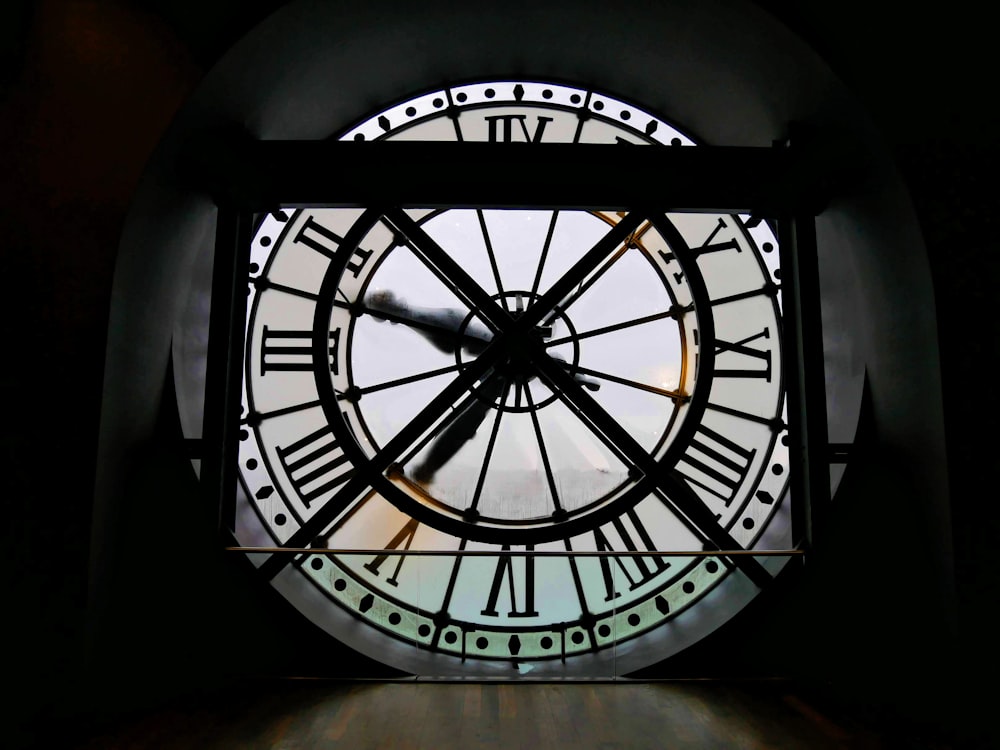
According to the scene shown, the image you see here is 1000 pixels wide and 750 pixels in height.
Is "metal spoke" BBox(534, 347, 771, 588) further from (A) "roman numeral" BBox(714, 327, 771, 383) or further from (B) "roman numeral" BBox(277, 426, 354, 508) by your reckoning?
(B) "roman numeral" BBox(277, 426, 354, 508)

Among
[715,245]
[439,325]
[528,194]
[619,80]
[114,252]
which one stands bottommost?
[439,325]

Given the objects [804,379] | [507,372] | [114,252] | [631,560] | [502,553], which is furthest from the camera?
[507,372]

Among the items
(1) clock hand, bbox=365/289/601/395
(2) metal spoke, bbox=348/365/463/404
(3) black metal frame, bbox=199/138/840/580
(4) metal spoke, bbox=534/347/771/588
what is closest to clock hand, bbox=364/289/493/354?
(1) clock hand, bbox=365/289/601/395

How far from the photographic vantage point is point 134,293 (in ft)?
8.91

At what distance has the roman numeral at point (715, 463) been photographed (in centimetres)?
361

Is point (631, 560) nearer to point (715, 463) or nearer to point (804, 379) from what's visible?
point (715, 463)

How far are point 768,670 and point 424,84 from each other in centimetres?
332

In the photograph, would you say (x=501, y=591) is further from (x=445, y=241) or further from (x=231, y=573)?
(x=445, y=241)

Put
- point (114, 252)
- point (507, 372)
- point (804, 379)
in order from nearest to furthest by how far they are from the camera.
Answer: point (114, 252)
point (804, 379)
point (507, 372)

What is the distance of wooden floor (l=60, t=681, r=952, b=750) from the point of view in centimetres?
244

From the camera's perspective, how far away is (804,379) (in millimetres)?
3289

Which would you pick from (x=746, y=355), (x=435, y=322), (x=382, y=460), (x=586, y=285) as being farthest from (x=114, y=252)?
(x=746, y=355)

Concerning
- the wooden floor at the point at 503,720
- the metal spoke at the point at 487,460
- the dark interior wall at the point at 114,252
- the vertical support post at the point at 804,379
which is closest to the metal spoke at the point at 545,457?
the metal spoke at the point at 487,460

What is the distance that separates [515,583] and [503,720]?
23.3 inches
